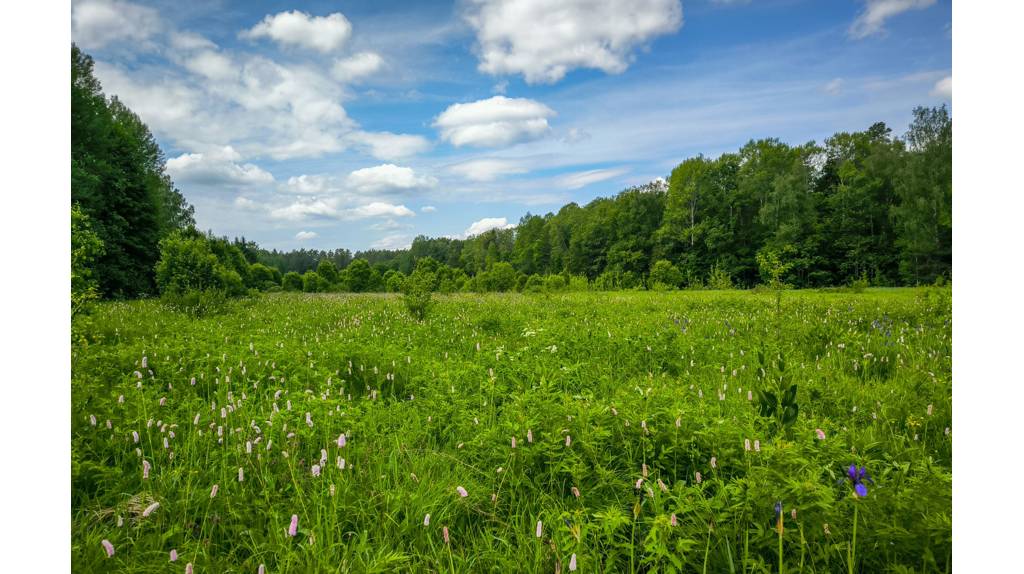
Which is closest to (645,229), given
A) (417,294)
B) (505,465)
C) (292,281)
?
(292,281)

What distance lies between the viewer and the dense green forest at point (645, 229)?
21.6ft

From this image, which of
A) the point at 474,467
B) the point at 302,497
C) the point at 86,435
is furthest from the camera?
the point at 86,435

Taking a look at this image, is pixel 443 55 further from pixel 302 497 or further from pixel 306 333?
pixel 306 333

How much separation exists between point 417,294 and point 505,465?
859 cm

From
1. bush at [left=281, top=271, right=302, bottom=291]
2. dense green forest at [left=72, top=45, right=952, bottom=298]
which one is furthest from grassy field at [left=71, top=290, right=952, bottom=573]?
bush at [left=281, top=271, right=302, bottom=291]

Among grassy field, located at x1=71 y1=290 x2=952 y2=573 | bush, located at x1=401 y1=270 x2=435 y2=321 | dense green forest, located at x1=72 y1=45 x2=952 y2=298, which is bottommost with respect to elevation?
grassy field, located at x1=71 y1=290 x2=952 y2=573

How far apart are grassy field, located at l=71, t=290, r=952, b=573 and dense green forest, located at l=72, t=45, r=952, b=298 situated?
1.64 m

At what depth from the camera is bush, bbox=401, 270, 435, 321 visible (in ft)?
35.7

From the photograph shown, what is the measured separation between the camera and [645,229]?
5803cm

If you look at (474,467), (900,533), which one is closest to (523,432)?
(474,467)

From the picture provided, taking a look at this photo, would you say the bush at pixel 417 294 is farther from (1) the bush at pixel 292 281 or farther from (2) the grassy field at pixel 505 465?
(1) the bush at pixel 292 281

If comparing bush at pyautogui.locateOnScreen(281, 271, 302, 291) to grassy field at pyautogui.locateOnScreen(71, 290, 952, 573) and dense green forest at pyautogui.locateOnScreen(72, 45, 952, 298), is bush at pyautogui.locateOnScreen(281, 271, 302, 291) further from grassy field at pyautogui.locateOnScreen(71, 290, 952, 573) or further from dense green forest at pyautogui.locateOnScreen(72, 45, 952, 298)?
grassy field at pyautogui.locateOnScreen(71, 290, 952, 573)
